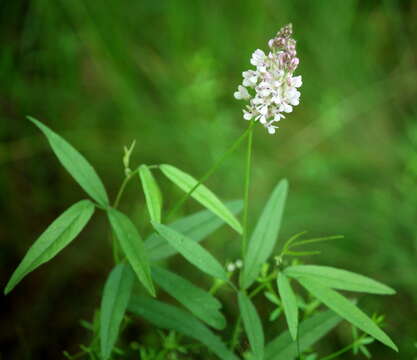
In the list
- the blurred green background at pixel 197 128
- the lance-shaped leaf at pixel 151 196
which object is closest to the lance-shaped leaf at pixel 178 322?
the lance-shaped leaf at pixel 151 196

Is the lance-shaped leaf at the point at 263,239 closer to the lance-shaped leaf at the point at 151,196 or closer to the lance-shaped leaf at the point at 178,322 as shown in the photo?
the lance-shaped leaf at the point at 178,322

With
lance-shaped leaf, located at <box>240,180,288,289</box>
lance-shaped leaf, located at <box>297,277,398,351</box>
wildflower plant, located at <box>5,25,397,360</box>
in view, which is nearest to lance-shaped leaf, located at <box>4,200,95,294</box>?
wildflower plant, located at <box>5,25,397,360</box>

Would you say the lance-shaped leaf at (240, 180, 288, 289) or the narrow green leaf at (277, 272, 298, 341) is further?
the lance-shaped leaf at (240, 180, 288, 289)

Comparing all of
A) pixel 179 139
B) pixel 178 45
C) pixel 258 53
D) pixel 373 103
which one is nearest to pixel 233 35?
pixel 178 45

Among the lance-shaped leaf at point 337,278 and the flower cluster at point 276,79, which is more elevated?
the flower cluster at point 276,79

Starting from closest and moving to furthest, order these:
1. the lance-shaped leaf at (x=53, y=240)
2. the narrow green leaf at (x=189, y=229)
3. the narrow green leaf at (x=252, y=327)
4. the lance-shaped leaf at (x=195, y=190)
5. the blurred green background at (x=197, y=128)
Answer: the lance-shaped leaf at (x=53, y=240) < the narrow green leaf at (x=252, y=327) < the lance-shaped leaf at (x=195, y=190) < the narrow green leaf at (x=189, y=229) < the blurred green background at (x=197, y=128)

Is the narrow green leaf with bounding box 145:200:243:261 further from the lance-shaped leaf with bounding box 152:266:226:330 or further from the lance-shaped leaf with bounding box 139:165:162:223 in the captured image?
the lance-shaped leaf with bounding box 139:165:162:223
